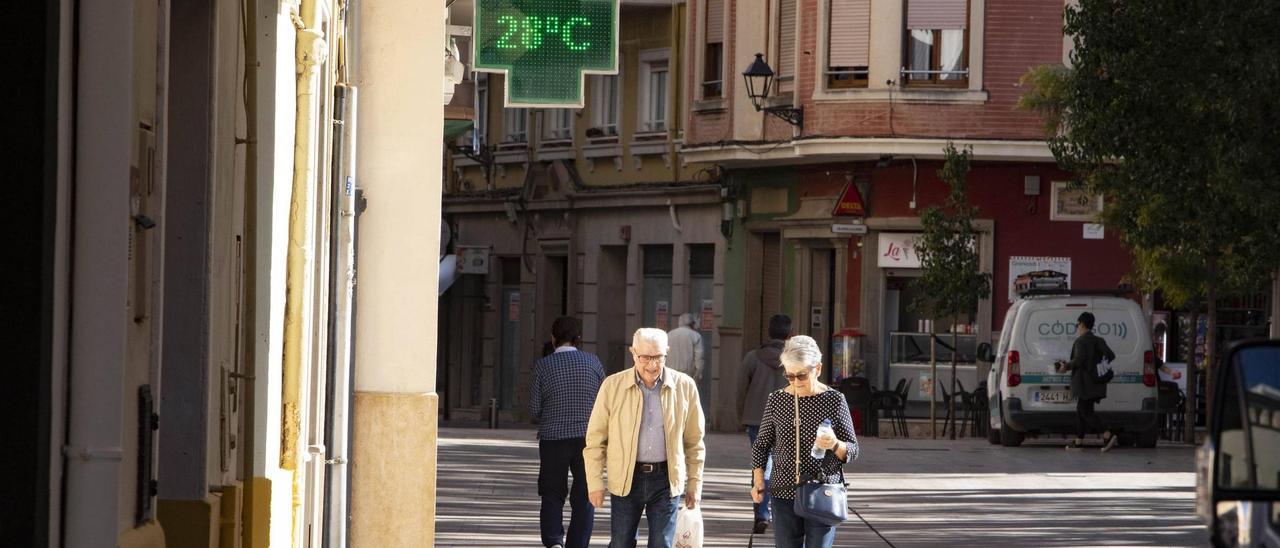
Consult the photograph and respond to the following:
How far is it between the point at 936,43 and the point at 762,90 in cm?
294

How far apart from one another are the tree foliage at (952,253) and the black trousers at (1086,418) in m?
4.43

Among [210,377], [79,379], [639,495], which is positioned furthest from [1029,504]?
[79,379]

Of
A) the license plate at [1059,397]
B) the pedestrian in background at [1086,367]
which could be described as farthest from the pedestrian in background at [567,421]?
the license plate at [1059,397]

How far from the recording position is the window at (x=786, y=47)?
115ft

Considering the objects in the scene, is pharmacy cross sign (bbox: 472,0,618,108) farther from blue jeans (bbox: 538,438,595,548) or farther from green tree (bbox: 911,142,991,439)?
green tree (bbox: 911,142,991,439)

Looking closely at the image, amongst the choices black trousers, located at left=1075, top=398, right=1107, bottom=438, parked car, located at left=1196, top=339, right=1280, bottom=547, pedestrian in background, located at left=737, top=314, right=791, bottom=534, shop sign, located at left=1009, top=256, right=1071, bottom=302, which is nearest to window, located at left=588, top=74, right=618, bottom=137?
shop sign, located at left=1009, top=256, right=1071, bottom=302

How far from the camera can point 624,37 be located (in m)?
40.7

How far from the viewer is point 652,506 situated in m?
11.8

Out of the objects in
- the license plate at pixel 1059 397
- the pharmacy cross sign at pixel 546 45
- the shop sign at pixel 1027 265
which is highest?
the pharmacy cross sign at pixel 546 45

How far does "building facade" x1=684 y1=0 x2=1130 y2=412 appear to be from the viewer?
33.5 m

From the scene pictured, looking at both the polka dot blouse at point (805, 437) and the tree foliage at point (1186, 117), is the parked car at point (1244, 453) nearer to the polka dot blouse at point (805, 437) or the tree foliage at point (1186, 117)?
the polka dot blouse at point (805, 437)

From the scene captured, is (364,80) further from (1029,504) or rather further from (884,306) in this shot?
(884,306)

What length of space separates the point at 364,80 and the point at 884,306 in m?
22.9

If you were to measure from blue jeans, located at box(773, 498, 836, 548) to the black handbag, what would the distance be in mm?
85
